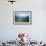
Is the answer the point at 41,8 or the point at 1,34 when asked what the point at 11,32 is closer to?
the point at 1,34

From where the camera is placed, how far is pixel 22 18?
5531 millimetres

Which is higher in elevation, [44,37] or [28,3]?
[28,3]

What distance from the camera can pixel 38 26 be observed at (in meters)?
5.54

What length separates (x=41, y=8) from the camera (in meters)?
5.60

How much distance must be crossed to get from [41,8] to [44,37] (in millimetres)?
1191

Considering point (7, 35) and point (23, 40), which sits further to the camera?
point (7, 35)

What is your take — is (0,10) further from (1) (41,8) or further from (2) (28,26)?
(1) (41,8)

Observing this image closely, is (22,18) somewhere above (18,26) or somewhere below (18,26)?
above

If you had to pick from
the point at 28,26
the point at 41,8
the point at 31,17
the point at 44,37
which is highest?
the point at 41,8

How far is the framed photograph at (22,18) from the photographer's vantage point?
5.53 m

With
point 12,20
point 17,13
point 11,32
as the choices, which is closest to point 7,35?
point 11,32

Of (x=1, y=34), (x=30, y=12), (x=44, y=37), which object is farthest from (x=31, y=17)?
(x=1, y=34)

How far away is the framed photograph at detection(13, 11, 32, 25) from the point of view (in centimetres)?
553

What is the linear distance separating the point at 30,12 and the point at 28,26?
22.3 inches
